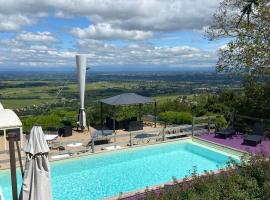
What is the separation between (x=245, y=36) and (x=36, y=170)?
1254 cm

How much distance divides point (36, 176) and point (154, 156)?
26.6ft

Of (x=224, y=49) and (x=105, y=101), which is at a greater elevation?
(x=224, y=49)

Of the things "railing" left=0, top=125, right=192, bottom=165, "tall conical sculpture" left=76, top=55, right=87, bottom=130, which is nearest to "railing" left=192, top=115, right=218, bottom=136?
"railing" left=0, top=125, right=192, bottom=165

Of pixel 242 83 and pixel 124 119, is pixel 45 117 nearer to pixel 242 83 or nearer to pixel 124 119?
pixel 124 119

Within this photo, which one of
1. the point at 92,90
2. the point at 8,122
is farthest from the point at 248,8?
the point at 92,90

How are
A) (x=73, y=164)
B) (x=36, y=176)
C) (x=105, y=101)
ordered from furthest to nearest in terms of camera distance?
(x=105, y=101)
(x=73, y=164)
(x=36, y=176)

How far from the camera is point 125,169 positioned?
12430 mm

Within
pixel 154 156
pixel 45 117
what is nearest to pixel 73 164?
pixel 154 156

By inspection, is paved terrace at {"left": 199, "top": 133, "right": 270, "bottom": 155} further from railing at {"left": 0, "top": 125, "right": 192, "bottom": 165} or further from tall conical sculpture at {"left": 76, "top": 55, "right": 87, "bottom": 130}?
tall conical sculpture at {"left": 76, "top": 55, "right": 87, "bottom": 130}

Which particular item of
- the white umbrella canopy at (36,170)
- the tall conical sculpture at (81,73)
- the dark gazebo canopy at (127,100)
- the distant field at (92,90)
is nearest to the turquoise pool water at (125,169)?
the dark gazebo canopy at (127,100)

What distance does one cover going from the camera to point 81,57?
16.1 m

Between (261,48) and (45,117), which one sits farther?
(45,117)

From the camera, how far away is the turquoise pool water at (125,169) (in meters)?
10.5

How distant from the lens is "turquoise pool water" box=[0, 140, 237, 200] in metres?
10.5
